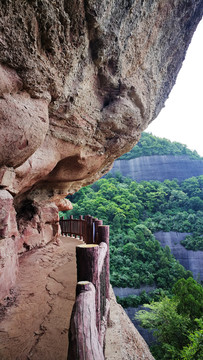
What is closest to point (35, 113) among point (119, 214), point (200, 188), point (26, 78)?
point (26, 78)

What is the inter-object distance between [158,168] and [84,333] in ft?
128

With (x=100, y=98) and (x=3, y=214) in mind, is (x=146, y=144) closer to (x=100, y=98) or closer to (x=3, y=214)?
(x=100, y=98)

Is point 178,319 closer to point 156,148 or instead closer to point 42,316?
point 42,316

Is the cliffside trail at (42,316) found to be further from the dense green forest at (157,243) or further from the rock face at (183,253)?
the rock face at (183,253)

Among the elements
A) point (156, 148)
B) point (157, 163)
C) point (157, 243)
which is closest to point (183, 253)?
point (157, 243)

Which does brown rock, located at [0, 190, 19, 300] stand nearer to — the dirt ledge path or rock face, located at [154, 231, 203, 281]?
the dirt ledge path

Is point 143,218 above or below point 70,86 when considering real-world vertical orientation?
below

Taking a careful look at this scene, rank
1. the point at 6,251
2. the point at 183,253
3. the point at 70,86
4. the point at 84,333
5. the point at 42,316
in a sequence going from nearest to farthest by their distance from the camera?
the point at 84,333
the point at 42,316
the point at 6,251
the point at 70,86
the point at 183,253

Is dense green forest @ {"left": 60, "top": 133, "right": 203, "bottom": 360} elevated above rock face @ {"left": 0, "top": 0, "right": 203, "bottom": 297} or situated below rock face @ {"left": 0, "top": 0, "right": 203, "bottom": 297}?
below

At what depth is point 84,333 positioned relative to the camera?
145cm

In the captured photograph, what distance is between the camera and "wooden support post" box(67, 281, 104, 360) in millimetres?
1351

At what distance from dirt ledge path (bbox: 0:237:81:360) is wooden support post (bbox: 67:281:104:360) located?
86cm

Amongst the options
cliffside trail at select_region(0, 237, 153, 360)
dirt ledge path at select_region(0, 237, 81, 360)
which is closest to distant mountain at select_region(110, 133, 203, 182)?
cliffside trail at select_region(0, 237, 153, 360)

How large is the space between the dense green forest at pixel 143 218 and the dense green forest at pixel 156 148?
661 centimetres
